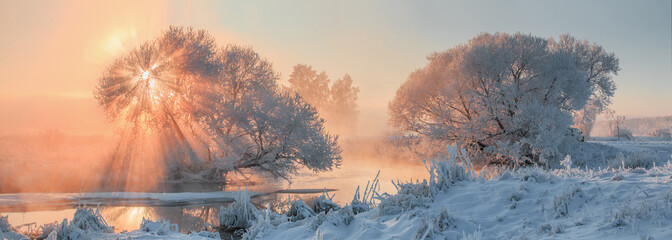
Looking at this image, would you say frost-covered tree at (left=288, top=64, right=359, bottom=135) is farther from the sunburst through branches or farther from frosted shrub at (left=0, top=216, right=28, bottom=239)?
frosted shrub at (left=0, top=216, right=28, bottom=239)

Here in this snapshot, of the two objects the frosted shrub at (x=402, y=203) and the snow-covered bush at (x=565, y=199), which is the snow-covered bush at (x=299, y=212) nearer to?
the frosted shrub at (x=402, y=203)

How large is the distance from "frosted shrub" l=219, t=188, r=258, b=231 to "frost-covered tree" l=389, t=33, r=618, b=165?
16.7m

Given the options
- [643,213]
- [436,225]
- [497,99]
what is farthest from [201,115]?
[643,213]

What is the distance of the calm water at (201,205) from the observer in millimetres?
12008

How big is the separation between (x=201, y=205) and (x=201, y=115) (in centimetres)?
842

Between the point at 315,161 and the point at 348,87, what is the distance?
147 feet

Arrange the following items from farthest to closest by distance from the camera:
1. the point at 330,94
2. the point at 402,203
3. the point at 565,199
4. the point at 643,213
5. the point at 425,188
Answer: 1. the point at 330,94
2. the point at 425,188
3. the point at 402,203
4. the point at 565,199
5. the point at 643,213

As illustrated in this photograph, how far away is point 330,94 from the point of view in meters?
65.5

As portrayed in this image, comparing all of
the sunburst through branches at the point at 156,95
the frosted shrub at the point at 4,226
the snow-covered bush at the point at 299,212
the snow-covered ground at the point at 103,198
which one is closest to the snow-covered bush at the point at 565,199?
the snow-covered bush at the point at 299,212

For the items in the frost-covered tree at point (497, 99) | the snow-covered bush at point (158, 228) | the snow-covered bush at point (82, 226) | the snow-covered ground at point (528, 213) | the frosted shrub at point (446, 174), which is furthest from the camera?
the frost-covered tree at point (497, 99)

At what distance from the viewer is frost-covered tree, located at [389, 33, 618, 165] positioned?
22797mm

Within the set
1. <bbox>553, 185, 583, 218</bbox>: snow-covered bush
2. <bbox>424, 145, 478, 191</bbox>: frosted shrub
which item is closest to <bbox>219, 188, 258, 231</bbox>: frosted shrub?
<bbox>424, 145, 478, 191</bbox>: frosted shrub

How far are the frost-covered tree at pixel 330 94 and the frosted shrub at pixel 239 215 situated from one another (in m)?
50.6

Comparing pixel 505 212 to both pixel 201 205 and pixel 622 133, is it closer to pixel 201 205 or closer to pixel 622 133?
pixel 201 205
